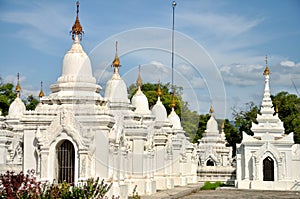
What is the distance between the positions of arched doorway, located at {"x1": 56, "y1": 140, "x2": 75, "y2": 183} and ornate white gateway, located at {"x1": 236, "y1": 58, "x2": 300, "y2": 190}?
19.2 metres

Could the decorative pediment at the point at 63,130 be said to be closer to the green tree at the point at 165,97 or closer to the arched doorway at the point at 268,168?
the arched doorway at the point at 268,168

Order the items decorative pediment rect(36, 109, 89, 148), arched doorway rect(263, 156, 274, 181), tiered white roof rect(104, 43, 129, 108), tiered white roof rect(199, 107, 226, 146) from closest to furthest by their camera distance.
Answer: decorative pediment rect(36, 109, 89, 148)
tiered white roof rect(104, 43, 129, 108)
arched doorway rect(263, 156, 274, 181)
tiered white roof rect(199, 107, 226, 146)

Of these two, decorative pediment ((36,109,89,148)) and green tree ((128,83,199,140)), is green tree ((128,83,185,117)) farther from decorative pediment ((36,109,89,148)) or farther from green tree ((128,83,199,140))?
decorative pediment ((36,109,89,148))

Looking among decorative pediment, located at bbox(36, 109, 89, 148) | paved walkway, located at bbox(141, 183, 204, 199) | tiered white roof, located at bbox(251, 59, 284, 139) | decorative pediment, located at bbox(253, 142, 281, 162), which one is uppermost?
tiered white roof, located at bbox(251, 59, 284, 139)

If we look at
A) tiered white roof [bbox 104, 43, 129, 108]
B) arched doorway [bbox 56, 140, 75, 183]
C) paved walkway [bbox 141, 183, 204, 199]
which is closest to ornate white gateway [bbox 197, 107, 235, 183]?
paved walkway [bbox 141, 183, 204, 199]

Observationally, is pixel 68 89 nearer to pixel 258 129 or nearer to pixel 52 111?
pixel 52 111

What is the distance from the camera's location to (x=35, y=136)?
18172mm

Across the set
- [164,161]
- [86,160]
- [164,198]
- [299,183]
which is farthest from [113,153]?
[299,183]

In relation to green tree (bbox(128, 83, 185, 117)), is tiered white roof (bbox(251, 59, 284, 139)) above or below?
below

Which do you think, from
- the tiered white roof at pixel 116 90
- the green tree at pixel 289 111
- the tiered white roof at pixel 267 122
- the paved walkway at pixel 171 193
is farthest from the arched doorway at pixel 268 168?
the green tree at pixel 289 111

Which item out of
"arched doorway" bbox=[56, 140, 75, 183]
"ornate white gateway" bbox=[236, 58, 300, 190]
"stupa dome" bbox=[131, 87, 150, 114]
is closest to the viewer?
"arched doorway" bbox=[56, 140, 75, 183]

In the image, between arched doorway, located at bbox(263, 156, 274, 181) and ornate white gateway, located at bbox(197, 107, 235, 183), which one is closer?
arched doorway, located at bbox(263, 156, 274, 181)

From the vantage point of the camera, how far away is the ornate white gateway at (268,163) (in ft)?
113

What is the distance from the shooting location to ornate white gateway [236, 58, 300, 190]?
113 ft
